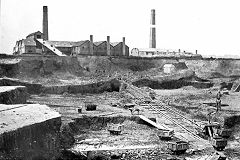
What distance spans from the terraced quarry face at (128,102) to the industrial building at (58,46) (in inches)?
238

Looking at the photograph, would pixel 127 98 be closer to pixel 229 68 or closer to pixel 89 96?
pixel 89 96

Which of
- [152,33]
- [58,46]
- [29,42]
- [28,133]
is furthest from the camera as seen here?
[152,33]

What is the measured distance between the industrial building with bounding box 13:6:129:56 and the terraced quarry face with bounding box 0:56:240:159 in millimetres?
6042

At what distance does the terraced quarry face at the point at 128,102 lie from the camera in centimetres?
1401

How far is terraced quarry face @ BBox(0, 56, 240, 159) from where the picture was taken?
1401 cm

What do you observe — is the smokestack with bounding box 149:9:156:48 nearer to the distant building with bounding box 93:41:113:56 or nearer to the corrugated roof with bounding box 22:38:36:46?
the distant building with bounding box 93:41:113:56

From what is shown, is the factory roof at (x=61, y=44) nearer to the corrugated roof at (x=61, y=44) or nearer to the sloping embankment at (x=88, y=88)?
the corrugated roof at (x=61, y=44)

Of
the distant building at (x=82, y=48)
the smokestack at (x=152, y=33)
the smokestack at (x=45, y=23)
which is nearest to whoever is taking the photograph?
the smokestack at (x=45, y=23)

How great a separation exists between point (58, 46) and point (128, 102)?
79.8ft

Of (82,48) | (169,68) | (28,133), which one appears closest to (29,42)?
(82,48)

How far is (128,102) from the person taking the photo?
77.4ft

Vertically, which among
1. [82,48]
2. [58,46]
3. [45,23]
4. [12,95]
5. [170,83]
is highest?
[45,23]

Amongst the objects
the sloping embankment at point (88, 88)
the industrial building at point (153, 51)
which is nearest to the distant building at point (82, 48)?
the industrial building at point (153, 51)

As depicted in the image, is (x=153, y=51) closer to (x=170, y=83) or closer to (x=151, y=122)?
(x=170, y=83)
